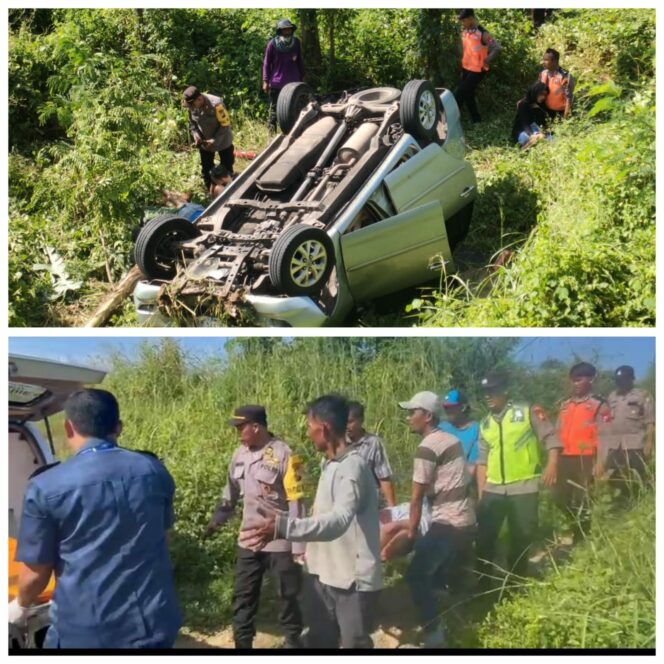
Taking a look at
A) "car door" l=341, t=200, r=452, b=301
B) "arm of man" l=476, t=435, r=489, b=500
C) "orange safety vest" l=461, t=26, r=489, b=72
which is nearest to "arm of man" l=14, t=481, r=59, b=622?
"arm of man" l=476, t=435, r=489, b=500

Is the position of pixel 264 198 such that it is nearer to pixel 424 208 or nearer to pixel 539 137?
pixel 424 208

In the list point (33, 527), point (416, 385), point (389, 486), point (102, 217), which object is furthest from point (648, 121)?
point (33, 527)

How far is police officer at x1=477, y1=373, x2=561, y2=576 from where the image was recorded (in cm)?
590

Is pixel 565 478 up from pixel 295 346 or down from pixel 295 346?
down

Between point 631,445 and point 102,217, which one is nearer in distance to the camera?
point 631,445

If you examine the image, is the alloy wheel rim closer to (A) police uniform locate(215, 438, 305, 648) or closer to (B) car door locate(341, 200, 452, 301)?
(B) car door locate(341, 200, 452, 301)

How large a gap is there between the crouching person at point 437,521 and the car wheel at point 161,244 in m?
2.87

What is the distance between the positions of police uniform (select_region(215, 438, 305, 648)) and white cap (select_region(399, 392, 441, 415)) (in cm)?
75

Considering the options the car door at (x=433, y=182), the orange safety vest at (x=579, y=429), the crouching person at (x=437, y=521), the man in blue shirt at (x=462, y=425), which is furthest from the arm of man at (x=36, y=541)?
the car door at (x=433, y=182)

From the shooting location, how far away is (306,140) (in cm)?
870

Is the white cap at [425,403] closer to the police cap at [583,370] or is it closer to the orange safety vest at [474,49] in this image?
the police cap at [583,370]

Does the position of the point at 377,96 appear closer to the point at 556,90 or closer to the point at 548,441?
the point at 556,90

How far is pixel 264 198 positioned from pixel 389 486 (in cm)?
351

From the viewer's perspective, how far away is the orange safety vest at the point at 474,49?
10.8 m
